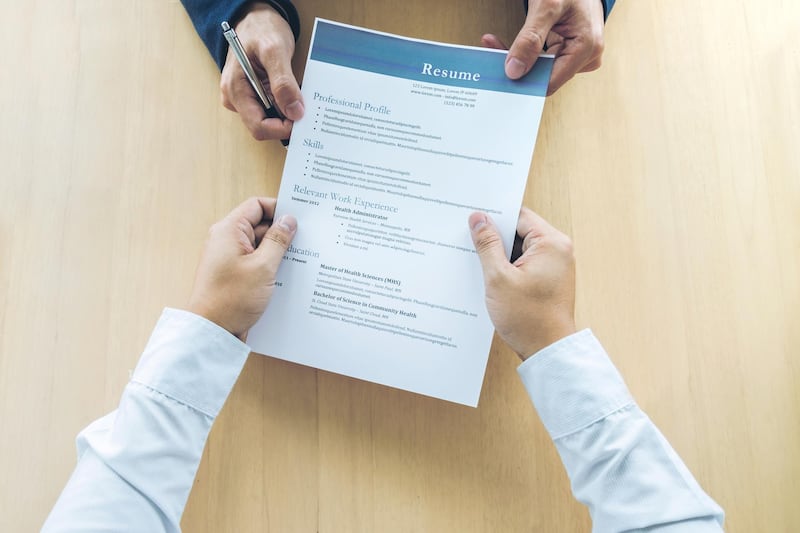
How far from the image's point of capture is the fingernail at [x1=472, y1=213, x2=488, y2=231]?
1.99 feet

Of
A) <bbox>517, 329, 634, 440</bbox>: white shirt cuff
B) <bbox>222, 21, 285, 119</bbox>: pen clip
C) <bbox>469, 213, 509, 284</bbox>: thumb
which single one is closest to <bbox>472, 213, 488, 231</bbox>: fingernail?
<bbox>469, 213, 509, 284</bbox>: thumb

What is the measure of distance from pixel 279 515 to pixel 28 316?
1.19ft

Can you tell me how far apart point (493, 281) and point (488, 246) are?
0.12ft

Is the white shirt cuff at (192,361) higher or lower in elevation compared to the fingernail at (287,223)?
lower

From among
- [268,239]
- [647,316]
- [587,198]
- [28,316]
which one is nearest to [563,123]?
[587,198]

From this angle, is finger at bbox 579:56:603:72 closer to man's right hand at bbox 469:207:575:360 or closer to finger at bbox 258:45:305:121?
man's right hand at bbox 469:207:575:360

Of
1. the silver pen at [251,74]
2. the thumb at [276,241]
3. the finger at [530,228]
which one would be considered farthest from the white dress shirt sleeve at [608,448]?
the silver pen at [251,74]

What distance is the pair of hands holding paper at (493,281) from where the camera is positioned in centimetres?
58

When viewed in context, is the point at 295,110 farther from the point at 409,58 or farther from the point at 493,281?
the point at 493,281

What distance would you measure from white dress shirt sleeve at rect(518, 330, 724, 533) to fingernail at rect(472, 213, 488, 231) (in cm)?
14

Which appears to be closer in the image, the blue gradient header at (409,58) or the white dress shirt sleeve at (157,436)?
the white dress shirt sleeve at (157,436)

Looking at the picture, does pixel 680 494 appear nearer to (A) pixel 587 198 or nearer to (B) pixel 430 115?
(A) pixel 587 198

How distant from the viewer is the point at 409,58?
64 centimetres

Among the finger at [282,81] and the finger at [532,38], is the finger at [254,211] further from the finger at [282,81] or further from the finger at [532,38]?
the finger at [532,38]
